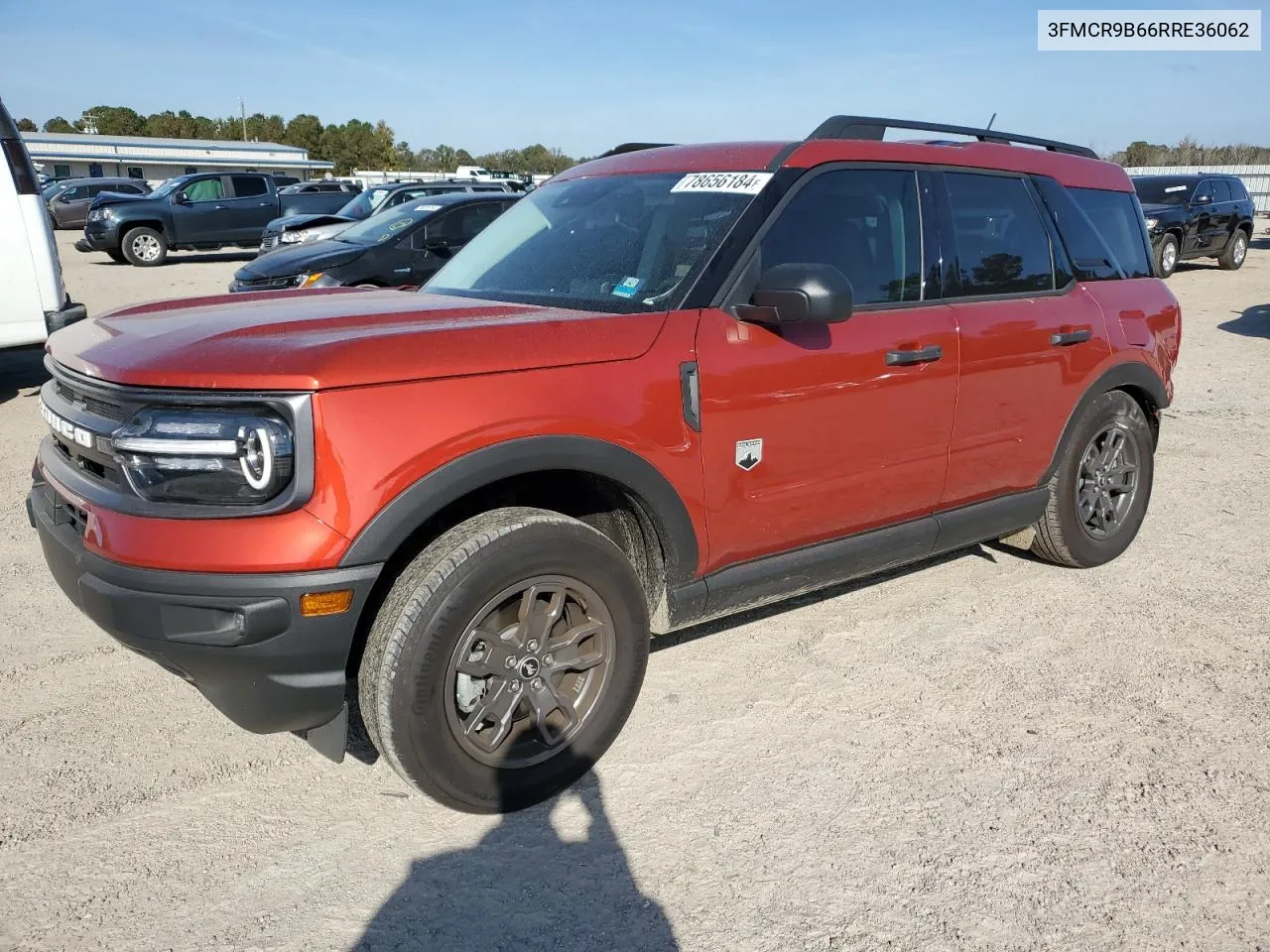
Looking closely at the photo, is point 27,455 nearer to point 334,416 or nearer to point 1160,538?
point 334,416

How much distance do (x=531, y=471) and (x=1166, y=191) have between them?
19.9 meters

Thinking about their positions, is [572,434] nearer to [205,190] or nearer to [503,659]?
[503,659]

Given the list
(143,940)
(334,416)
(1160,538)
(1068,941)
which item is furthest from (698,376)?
(1160,538)

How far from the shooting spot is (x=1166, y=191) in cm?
1873

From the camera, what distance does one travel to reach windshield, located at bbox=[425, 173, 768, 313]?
10.5ft

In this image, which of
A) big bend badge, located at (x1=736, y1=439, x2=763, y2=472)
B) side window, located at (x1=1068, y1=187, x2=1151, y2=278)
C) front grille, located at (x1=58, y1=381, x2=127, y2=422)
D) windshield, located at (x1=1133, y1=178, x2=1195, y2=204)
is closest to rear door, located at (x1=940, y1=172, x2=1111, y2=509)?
side window, located at (x1=1068, y1=187, x2=1151, y2=278)

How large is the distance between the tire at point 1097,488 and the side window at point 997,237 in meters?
0.73

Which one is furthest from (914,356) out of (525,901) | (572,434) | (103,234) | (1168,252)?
(103,234)

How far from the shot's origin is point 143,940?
2.29 meters

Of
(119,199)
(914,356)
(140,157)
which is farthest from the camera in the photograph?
(140,157)

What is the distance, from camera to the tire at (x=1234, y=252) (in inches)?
775

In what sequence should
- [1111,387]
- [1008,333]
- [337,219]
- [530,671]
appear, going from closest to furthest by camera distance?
[530,671]
[1008,333]
[1111,387]
[337,219]

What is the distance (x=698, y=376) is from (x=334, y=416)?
3.70 feet

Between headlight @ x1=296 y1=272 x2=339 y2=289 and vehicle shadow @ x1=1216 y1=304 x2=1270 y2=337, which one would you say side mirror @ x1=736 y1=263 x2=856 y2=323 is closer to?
headlight @ x1=296 y1=272 x2=339 y2=289
